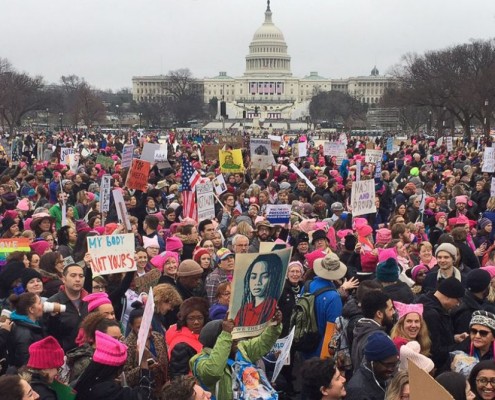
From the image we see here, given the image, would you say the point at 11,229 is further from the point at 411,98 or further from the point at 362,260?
the point at 411,98

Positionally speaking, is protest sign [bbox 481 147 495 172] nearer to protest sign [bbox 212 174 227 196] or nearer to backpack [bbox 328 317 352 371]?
protest sign [bbox 212 174 227 196]

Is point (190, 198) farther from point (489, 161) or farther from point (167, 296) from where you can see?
point (489, 161)

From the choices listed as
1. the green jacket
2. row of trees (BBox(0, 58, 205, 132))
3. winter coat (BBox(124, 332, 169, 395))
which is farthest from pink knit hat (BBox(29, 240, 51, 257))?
row of trees (BBox(0, 58, 205, 132))

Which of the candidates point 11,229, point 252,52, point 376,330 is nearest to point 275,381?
point 376,330

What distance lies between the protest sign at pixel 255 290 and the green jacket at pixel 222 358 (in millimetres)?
106

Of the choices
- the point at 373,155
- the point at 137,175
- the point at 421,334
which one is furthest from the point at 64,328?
the point at 373,155

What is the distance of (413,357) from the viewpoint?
5176 millimetres

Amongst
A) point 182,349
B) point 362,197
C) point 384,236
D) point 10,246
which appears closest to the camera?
point 182,349

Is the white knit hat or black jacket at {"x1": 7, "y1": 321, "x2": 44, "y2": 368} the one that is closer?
the white knit hat

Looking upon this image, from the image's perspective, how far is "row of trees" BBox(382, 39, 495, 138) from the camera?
52.7 meters

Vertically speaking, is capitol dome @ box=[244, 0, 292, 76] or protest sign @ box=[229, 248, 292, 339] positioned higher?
capitol dome @ box=[244, 0, 292, 76]

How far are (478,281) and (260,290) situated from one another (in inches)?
91.7

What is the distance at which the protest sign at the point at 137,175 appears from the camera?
1347 centimetres

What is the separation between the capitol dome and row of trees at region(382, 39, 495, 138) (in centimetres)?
10609
